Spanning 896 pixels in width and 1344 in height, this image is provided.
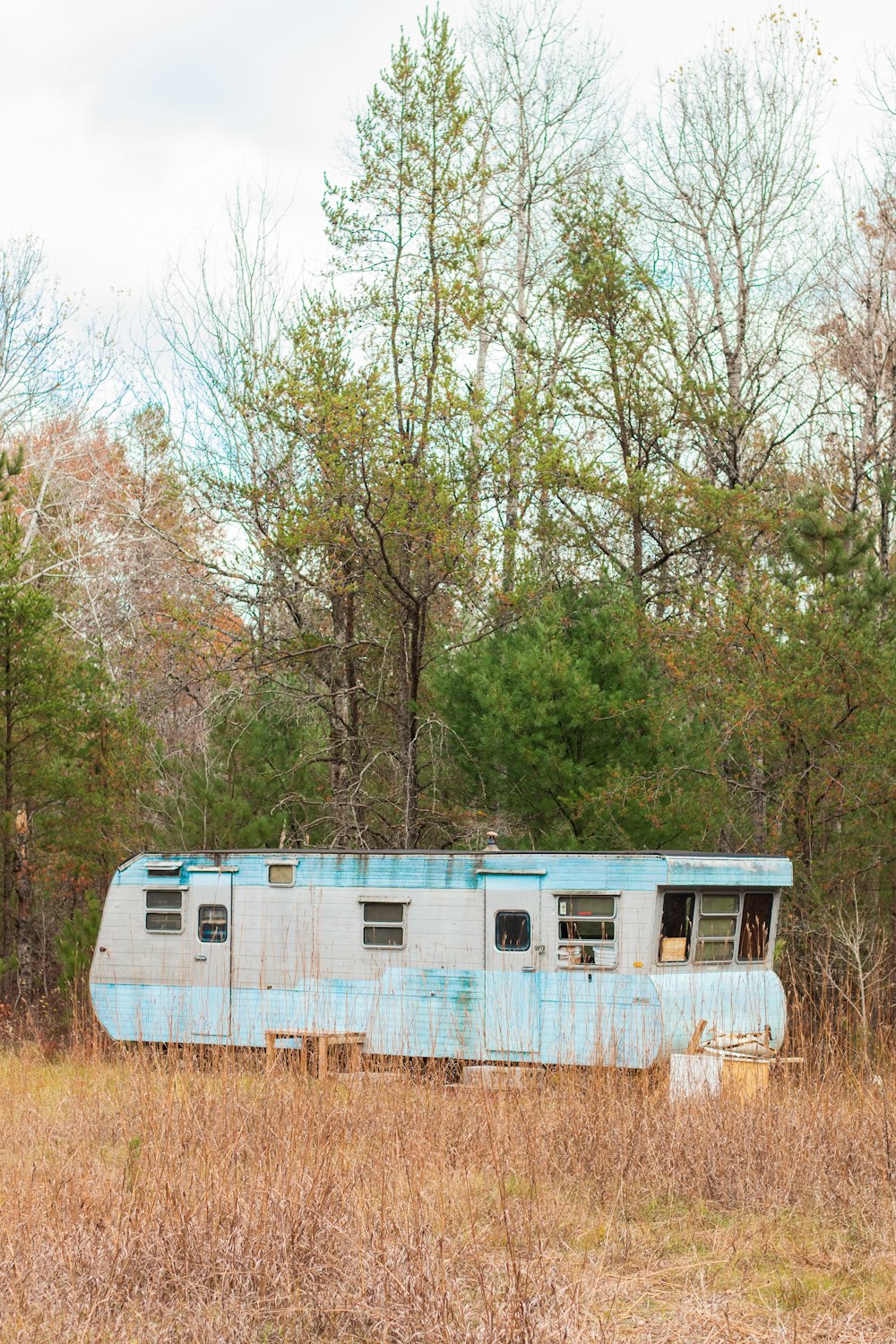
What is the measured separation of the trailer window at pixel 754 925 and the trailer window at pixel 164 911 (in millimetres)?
5208

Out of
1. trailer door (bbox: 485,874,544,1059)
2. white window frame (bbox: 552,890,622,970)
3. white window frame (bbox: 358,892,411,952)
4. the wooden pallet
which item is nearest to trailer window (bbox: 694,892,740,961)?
white window frame (bbox: 552,890,622,970)

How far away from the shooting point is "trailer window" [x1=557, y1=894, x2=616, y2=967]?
10.9 meters

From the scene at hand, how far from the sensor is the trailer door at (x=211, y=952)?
1177 centimetres

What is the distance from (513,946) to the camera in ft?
36.4

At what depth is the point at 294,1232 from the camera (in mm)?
5223

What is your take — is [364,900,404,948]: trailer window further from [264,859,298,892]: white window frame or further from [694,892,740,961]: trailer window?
[694,892,740,961]: trailer window

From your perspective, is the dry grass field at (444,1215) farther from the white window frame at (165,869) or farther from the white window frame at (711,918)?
the white window frame at (165,869)

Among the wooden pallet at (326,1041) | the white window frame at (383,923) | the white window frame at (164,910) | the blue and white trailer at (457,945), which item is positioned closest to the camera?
the wooden pallet at (326,1041)

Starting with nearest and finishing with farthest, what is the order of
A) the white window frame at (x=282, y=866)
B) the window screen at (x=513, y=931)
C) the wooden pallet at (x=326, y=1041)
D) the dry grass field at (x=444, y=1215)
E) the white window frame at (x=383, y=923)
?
the dry grass field at (x=444, y=1215)
the wooden pallet at (x=326, y=1041)
the window screen at (x=513, y=931)
the white window frame at (x=383, y=923)
the white window frame at (x=282, y=866)

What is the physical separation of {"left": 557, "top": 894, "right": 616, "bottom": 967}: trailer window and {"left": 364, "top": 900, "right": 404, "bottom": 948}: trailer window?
1.45 meters

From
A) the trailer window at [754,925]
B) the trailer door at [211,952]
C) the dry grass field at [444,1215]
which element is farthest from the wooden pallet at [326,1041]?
the trailer window at [754,925]

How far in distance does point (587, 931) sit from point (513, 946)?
664mm

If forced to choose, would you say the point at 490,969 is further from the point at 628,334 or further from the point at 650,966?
the point at 628,334

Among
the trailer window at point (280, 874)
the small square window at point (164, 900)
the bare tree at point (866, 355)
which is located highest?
the bare tree at point (866, 355)
